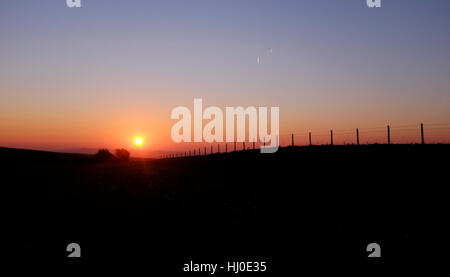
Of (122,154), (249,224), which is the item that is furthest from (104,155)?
(249,224)

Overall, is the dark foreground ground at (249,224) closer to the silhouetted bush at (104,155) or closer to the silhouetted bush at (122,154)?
the silhouetted bush at (104,155)

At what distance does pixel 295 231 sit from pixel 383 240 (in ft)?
6.50

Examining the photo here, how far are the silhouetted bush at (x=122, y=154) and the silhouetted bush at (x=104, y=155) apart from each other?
3.21m

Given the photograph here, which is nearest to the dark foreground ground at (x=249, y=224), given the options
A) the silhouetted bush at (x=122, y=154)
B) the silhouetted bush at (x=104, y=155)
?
the silhouetted bush at (x=104, y=155)

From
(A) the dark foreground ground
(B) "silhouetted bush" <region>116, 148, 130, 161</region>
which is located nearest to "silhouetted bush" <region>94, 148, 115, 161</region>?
(B) "silhouetted bush" <region>116, 148, 130, 161</region>

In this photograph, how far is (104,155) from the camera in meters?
94.1

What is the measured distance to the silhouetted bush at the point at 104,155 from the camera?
92938 mm

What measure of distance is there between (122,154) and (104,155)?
7072 millimetres

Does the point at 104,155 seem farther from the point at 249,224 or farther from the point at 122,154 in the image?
the point at 249,224

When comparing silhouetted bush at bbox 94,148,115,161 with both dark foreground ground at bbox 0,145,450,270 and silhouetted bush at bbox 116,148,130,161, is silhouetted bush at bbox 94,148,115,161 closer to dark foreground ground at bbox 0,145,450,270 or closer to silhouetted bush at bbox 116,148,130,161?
silhouetted bush at bbox 116,148,130,161

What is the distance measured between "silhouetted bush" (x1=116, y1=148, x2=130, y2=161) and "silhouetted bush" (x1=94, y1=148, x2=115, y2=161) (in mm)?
3211

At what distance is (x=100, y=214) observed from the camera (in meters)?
12.0
